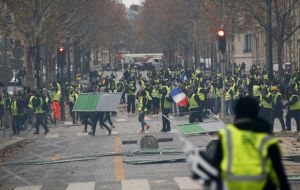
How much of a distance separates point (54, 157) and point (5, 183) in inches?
209

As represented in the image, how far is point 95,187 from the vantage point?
56.3 ft

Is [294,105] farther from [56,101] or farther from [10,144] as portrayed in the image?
[56,101]

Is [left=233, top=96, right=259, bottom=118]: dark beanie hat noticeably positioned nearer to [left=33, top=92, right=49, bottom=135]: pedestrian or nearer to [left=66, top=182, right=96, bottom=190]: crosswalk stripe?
[left=66, top=182, right=96, bottom=190]: crosswalk stripe

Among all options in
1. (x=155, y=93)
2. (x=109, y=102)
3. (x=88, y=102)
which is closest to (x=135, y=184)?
(x=109, y=102)

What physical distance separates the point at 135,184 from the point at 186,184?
1001 mm

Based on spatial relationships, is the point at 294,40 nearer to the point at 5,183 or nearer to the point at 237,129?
the point at 5,183

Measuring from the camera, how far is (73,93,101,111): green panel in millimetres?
31336

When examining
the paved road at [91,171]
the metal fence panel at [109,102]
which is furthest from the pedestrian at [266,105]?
the metal fence panel at [109,102]

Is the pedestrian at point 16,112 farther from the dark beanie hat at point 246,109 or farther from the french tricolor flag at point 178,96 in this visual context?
the dark beanie hat at point 246,109

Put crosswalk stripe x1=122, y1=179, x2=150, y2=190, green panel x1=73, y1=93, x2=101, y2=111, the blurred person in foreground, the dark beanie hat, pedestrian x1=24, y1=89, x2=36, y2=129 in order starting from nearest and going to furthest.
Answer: the blurred person in foreground
the dark beanie hat
crosswalk stripe x1=122, y1=179, x2=150, y2=190
green panel x1=73, y1=93, x2=101, y2=111
pedestrian x1=24, y1=89, x2=36, y2=129

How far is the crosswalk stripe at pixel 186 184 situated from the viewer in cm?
1661

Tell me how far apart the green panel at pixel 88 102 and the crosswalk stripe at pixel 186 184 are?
13.5m

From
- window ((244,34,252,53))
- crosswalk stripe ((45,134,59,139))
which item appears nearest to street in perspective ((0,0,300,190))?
crosswalk stripe ((45,134,59,139))

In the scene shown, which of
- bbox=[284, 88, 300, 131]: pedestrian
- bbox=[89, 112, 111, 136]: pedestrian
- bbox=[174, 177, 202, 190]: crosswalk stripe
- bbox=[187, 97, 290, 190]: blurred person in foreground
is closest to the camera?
bbox=[187, 97, 290, 190]: blurred person in foreground
